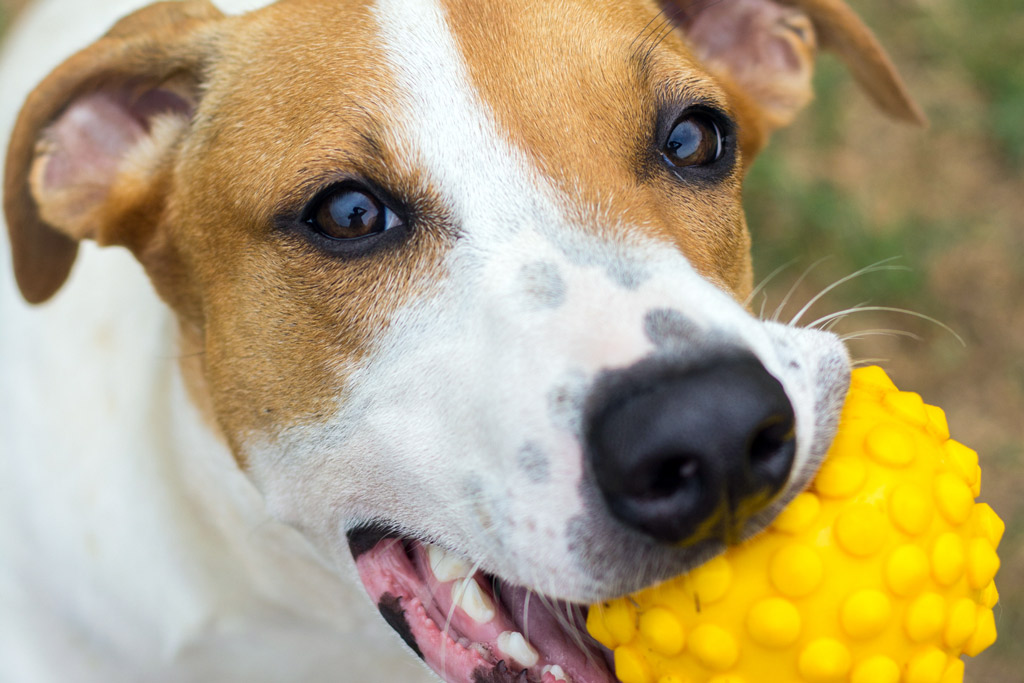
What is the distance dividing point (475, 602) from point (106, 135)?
6.09 feet

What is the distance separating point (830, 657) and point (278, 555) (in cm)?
181

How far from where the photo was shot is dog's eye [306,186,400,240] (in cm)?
243

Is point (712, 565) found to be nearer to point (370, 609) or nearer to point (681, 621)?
point (681, 621)

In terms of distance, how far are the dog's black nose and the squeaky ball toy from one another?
0.51ft

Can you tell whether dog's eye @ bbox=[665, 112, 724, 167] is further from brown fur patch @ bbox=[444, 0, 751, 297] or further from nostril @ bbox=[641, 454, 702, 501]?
nostril @ bbox=[641, 454, 702, 501]

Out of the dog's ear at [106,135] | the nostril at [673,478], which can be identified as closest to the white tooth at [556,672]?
the nostril at [673,478]

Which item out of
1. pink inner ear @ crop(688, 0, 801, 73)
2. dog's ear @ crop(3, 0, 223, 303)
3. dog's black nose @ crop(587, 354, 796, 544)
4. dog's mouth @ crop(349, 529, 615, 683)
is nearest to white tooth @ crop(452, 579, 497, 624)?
dog's mouth @ crop(349, 529, 615, 683)

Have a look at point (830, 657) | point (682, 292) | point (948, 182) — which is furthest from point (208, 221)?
point (948, 182)

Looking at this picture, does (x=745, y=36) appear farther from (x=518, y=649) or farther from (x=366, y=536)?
(x=518, y=649)

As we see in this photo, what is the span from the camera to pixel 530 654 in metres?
2.26

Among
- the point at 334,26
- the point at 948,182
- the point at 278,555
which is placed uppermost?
the point at 334,26

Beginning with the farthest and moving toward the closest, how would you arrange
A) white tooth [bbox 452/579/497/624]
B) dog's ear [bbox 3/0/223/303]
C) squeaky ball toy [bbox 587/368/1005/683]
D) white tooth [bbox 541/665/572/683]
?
dog's ear [bbox 3/0/223/303] → white tooth [bbox 452/579/497/624] → white tooth [bbox 541/665/572/683] → squeaky ball toy [bbox 587/368/1005/683]

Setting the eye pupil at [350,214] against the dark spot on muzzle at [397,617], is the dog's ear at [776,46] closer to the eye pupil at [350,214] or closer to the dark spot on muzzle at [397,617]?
the eye pupil at [350,214]

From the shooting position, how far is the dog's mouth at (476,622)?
7.47 ft
